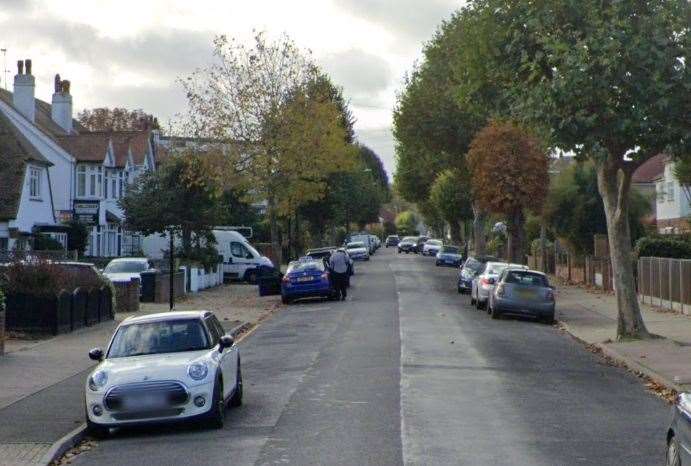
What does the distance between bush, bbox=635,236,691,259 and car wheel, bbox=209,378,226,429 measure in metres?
25.0

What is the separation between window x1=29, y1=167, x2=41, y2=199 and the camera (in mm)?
46500

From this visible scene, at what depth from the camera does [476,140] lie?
47.4 metres

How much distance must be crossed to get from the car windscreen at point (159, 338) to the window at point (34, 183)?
112 ft

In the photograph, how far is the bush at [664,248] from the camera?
35.0 metres

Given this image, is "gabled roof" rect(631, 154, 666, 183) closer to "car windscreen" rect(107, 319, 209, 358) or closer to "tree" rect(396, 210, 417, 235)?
"car windscreen" rect(107, 319, 209, 358)

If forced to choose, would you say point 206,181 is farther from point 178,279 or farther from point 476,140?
point 476,140


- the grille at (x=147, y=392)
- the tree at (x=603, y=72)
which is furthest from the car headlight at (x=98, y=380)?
the tree at (x=603, y=72)

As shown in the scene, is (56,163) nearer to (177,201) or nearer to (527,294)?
(177,201)

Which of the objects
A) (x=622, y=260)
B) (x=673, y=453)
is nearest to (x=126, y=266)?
(x=622, y=260)

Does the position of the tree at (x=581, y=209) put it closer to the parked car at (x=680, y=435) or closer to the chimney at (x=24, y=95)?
the chimney at (x=24, y=95)

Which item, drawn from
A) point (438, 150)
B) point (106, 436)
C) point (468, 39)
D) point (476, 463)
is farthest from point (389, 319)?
point (438, 150)

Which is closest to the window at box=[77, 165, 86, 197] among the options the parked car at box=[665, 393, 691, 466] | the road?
the road

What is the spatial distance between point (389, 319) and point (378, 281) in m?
20.1

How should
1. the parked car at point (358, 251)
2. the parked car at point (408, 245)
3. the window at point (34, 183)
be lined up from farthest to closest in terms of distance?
the parked car at point (408, 245)
the parked car at point (358, 251)
the window at point (34, 183)
